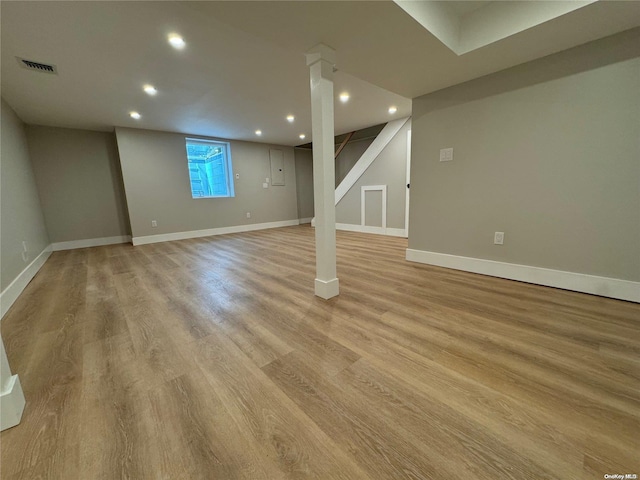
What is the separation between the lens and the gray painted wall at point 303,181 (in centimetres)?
751

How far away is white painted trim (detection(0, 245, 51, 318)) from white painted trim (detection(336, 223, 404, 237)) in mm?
5180

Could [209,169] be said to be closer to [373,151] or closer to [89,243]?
[89,243]

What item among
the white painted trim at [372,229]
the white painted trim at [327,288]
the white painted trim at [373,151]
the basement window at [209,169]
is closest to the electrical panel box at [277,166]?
the basement window at [209,169]

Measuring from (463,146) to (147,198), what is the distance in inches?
224

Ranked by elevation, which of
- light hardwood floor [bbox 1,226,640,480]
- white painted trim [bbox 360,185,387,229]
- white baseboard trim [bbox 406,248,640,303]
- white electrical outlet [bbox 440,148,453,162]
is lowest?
light hardwood floor [bbox 1,226,640,480]

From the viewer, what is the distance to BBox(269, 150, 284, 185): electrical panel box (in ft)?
22.2

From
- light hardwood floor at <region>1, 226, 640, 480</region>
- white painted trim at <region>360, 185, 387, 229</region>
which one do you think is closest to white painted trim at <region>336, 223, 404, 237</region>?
white painted trim at <region>360, 185, 387, 229</region>

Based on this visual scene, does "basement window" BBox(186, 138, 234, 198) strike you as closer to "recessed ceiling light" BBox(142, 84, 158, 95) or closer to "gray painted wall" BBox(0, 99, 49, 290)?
"gray painted wall" BBox(0, 99, 49, 290)

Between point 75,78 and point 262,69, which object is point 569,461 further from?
point 75,78

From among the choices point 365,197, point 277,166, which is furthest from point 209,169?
point 365,197

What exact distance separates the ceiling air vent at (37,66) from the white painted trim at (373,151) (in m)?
4.66

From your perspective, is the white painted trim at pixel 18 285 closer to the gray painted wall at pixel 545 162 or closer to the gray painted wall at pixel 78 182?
the gray painted wall at pixel 78 182

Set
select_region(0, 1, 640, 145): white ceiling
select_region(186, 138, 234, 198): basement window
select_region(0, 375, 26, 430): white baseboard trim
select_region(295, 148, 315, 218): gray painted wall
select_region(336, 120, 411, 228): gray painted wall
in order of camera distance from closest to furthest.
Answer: select_region(0, 375, 26, 430): white baseboard trim < select_region(0, 1, 640, 145): white ceiling < select_region(336, 120, 411, 228): gray painted wall < select_region(186, 138, 234, 198): basement window < select_region(295, 148, 315, 218): gray painted wall

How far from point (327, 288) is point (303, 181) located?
608 centimetres
